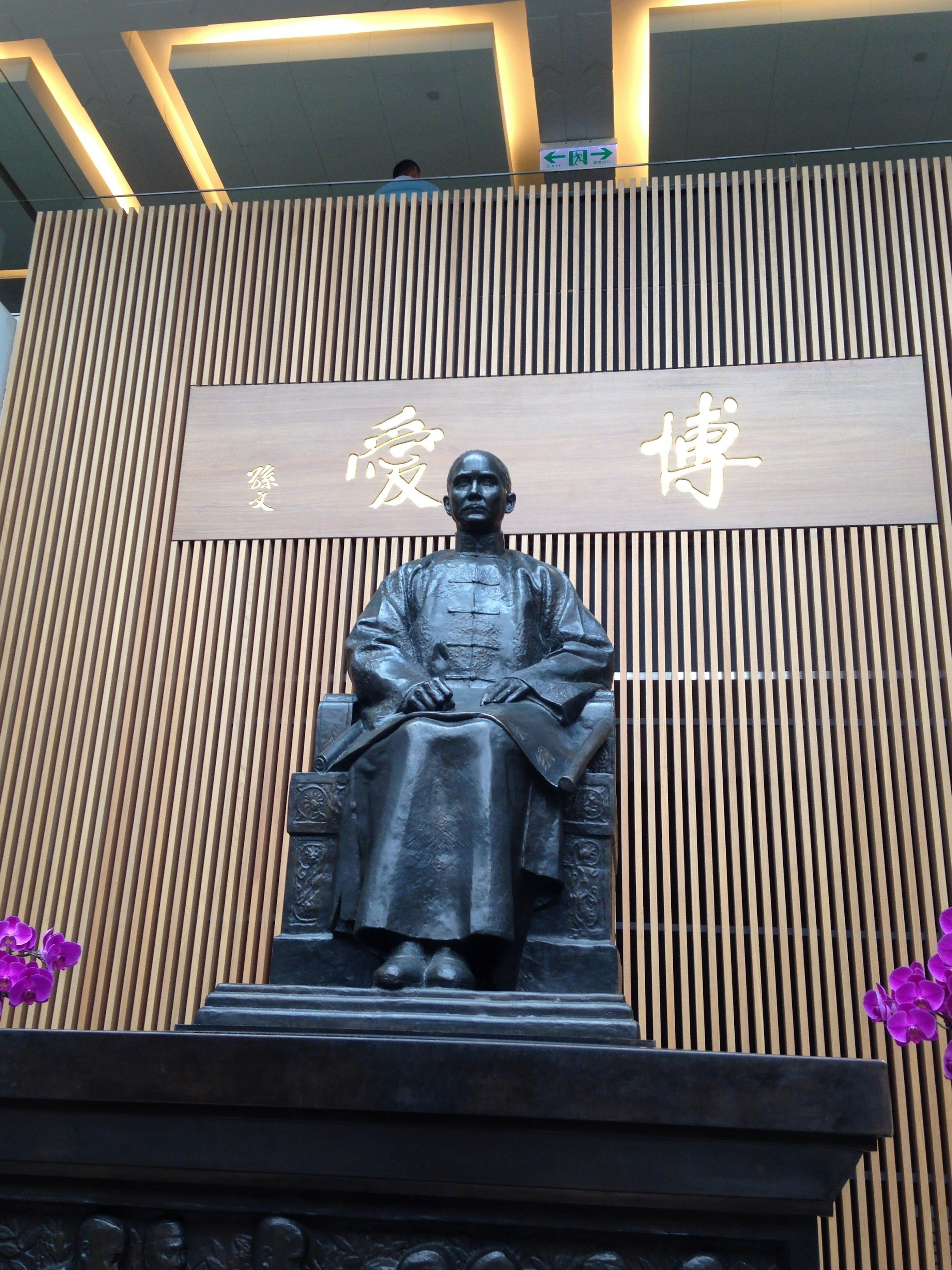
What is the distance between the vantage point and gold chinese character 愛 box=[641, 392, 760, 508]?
3.99 meters

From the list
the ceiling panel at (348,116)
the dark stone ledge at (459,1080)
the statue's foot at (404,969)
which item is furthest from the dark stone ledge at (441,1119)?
the ceiling panel at (348,116)

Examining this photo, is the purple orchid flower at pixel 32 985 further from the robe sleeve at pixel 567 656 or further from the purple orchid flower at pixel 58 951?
the robe sleeve at pixel 567 656

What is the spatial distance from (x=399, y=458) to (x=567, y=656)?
5.81 ft

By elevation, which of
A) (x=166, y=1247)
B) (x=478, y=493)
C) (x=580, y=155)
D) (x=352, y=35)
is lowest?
(x=166, y=1247)

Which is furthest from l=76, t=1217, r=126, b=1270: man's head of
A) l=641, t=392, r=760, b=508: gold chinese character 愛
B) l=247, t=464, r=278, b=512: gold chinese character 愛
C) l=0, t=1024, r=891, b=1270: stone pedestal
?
l=641, t=392, r=760, b=508: gold chinese character 愛

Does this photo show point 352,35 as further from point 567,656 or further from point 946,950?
point 946,950

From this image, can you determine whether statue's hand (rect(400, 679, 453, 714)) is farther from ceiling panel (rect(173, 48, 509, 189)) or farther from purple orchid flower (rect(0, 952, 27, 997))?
ceiling panel (rect(173, 48, 509, 189))

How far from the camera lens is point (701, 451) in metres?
4.03

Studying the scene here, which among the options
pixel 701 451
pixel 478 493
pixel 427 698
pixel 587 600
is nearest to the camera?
pixel 427 698

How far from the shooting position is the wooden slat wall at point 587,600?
11.5 ft

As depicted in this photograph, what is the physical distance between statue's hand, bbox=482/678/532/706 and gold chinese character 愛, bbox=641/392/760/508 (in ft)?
5.76

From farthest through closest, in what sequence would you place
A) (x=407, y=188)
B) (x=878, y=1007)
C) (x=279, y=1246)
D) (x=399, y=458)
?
(x=407, y=188), (x=399, y=458), (x=878, y=1007), (x=279, y=1246)

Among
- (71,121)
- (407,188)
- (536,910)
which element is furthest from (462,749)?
(71,121)

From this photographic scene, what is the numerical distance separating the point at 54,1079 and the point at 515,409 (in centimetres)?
309
